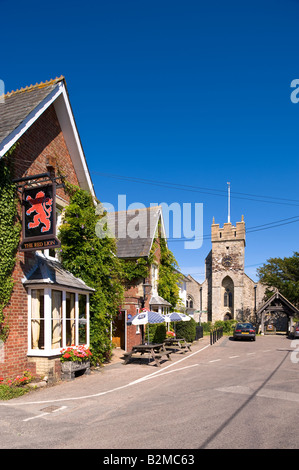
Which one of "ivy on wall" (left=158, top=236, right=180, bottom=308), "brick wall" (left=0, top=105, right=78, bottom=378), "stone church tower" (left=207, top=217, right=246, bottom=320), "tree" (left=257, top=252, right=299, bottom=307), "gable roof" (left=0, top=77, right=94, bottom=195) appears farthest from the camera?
"stone church tower" (left=207, top=217, right=246, bottom=320)

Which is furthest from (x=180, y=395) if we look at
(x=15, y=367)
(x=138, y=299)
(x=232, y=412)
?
(x=138, y=299)

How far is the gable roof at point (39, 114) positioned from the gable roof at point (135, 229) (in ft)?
24.0

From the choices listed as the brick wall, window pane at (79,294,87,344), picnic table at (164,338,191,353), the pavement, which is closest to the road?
the pavement

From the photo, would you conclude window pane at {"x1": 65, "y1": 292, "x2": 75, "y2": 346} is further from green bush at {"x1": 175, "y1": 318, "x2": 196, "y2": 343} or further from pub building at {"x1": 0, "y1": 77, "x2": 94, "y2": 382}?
green bush at {"x1": 175, "y1": 318, "x2": 196, "y2": 343}

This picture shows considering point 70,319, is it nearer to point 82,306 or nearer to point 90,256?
point 82,306

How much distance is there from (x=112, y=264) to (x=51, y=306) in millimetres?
4072

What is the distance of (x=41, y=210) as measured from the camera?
9.80 metres

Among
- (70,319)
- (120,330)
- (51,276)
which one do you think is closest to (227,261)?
(120,330)

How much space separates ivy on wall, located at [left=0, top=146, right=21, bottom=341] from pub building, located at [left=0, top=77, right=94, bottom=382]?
17 cm

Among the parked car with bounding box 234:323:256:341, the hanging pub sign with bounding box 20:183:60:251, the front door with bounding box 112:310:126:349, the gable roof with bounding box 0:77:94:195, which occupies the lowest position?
the parked car with bounding box 234:323:256:341

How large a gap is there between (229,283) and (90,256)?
40.8 m

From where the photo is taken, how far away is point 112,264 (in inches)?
576

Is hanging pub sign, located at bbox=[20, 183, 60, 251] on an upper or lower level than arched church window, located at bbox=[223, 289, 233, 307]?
upper

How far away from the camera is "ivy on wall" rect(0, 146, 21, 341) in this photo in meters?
9.43
